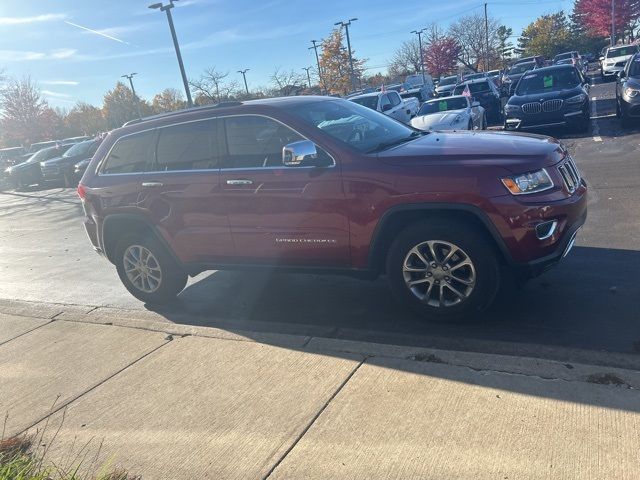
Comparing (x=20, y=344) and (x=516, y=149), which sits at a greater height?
(x=516, y=149)

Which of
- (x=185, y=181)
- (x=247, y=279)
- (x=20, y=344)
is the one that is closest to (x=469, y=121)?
(x=247, y=279)

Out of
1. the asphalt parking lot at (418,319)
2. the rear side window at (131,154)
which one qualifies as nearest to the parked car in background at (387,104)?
the asphalt parking lot at (418,319)

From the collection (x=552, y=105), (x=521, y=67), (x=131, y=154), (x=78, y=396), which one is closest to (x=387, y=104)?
(x=552, y=105)

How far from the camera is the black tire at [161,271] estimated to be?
5.50 metres

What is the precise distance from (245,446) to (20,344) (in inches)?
125

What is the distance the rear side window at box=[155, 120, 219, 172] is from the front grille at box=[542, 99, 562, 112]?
10075 millimetres

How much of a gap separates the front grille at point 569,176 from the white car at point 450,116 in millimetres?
7863

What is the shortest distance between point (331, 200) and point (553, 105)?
33.5 feet

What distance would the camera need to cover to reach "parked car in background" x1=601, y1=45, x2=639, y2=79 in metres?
29.9

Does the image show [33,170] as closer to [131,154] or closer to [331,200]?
[131,154]

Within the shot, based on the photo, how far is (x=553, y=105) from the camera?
12.6m

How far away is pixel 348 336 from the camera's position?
4.39 metres

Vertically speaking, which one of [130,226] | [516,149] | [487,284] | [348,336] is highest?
[516,149]

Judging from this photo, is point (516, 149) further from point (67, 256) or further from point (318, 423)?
point (67, 256)
